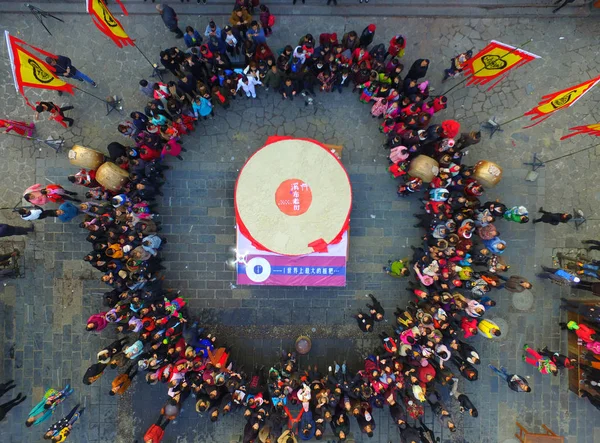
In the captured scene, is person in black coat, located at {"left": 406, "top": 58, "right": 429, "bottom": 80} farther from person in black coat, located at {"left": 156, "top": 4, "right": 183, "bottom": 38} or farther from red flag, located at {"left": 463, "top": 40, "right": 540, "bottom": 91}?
person in black coat, located at {"left": 156, "top": 4, "right": 183, "bottom": 38}

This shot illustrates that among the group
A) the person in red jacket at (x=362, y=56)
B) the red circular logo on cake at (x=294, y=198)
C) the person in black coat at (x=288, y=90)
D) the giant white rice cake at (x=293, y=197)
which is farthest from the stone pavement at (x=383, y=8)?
the red circular logo on cake at (x=294, y=198)

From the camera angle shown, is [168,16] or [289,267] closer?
[168,16]

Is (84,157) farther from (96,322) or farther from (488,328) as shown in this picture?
(488,328)

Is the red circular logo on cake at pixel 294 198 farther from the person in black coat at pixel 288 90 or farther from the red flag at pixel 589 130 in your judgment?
the red flag at pixel 589 130

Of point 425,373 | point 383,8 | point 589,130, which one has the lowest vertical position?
point 425,373

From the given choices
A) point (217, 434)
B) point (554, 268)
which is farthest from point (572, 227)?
point (217, 434)

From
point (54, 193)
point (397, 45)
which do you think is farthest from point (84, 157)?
point (397, 45)

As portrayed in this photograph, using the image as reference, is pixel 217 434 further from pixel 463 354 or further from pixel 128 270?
pixel 463 354

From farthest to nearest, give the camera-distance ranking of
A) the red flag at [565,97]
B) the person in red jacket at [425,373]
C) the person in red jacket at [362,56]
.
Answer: the person in red jacket at [362,56]
the person in red jacket at [425,373]
the red flag at [565,97]
